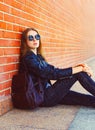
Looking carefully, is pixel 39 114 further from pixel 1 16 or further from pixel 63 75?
pixel 1 16

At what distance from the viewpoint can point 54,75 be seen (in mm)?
4312

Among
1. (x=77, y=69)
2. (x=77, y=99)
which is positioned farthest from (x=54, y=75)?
(x=77, y=99)

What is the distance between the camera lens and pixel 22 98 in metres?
4.17

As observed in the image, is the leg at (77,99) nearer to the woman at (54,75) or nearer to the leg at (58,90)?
the woman at (54,75)

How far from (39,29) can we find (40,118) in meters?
2.14

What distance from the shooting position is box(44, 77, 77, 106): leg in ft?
14.4

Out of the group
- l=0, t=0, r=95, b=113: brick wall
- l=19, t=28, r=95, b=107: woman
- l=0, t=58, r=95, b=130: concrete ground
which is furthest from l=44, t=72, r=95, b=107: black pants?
l=0, t=0, r=95, b=113: brick wall

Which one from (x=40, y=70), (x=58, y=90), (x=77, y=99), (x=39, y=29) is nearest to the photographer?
(x=40, y=70)

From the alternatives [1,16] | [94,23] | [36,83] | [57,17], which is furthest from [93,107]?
[94,23]

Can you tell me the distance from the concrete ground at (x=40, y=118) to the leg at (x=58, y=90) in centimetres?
13

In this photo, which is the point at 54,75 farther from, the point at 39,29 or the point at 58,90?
the point at 39,29

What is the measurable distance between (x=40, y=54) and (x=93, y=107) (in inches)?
41.2

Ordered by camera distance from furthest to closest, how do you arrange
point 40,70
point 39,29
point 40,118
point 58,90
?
1. point 39,29
2. point 58,90
3. point 40,70
4. point 40,118

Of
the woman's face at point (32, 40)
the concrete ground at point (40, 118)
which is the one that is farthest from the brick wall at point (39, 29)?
the concrete ground at point (40, 118)
